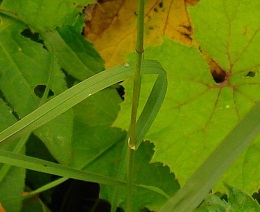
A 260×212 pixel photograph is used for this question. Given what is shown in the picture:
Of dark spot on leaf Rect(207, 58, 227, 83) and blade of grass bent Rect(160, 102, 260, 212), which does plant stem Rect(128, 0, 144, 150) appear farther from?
dark spot on leaf Rect(207, 58, 227, 83)

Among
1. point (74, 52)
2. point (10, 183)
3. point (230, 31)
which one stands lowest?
point (10, 183)

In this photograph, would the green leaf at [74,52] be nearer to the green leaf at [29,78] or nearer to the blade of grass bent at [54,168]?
the green leaf at [29,78]

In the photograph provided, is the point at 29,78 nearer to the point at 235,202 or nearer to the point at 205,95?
the point at 205,95

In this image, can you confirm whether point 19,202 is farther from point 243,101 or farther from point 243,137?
point 243,137

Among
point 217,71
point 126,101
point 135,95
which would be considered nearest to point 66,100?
point 135,95

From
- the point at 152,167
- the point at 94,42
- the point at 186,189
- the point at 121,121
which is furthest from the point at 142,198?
the point at 186,189
